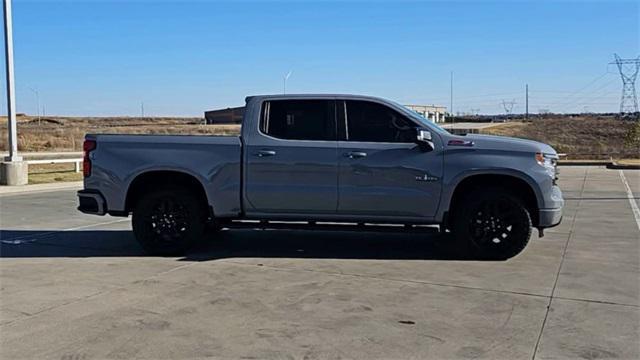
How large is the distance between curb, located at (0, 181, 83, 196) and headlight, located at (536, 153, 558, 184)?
14.0 metres

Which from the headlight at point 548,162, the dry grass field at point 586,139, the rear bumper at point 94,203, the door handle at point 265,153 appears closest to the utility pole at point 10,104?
the rear bumper at point 94,203

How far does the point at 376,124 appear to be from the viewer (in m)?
8.29

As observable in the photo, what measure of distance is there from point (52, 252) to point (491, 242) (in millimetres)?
5694

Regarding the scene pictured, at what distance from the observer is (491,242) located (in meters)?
8.15

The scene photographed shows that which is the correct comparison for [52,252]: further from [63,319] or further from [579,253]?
[579,253]

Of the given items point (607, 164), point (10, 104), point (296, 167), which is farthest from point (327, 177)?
point (607, 164)

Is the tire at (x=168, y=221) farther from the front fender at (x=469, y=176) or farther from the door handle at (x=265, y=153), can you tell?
the front fender at (x=469, y=176)

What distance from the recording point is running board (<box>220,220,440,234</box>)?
8.18m

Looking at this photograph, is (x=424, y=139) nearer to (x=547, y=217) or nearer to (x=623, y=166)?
(x=547, y=217)

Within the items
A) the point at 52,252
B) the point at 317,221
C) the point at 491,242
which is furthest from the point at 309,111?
the point at 52,252

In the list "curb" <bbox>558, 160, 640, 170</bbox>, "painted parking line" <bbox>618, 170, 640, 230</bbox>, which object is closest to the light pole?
"painted parking line" <bbox>618, 170, 640, 230</bbox>

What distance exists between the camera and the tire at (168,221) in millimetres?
8453

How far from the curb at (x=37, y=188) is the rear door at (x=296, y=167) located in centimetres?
1131

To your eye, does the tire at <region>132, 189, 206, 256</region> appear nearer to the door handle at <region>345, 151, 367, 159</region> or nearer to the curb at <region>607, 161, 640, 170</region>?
the door handle at <region>345, 151, 367, 159</region>
